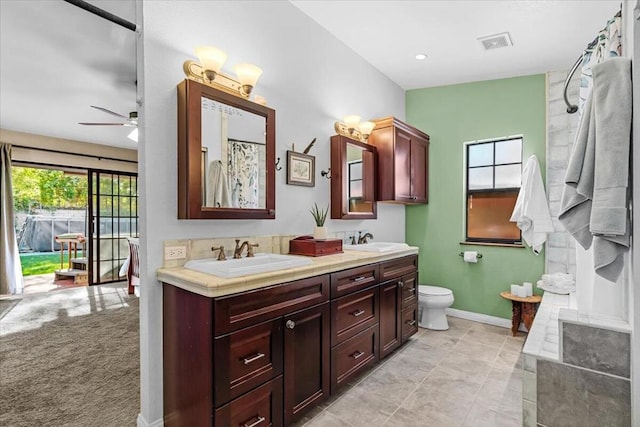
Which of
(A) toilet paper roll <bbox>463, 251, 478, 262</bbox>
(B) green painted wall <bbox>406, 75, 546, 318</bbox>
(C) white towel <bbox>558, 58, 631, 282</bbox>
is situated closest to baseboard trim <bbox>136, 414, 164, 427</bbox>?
(C) white towel <bbox>558, 58, 631, 282</bbox>

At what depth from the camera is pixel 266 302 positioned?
166cm

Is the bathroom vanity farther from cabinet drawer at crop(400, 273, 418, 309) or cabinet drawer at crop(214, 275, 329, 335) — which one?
cabinet drawer at crop(400, 273, 418, 309)

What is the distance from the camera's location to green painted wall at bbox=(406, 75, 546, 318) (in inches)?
141

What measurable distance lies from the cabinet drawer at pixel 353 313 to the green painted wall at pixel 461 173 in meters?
1.90

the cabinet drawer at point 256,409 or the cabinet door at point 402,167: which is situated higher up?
the cabinet door at point 402,167

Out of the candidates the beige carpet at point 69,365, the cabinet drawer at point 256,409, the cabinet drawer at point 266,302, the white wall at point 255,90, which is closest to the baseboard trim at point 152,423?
the white wall at point 255,90

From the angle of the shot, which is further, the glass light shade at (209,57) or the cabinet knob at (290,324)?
the glass light shade at (209,57)

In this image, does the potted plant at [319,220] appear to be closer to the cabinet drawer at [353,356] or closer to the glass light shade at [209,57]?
the cabinet drawer at [353,356]

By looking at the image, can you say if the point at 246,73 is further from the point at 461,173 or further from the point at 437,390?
the point at 461,173

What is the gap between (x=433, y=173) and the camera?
4164 mm

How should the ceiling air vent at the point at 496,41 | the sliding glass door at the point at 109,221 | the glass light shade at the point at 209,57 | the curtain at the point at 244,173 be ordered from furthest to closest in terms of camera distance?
the sliding glass door at the point at 109,221
the ceiling air vent at the point at 496,41
the curtain at the point at 244,173
the glass light shade at the point at 209,57

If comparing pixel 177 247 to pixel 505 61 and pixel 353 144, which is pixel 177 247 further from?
pixel 505 61

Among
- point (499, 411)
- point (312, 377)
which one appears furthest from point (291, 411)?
point (499, 411)

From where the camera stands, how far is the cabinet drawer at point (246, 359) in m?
1.45
